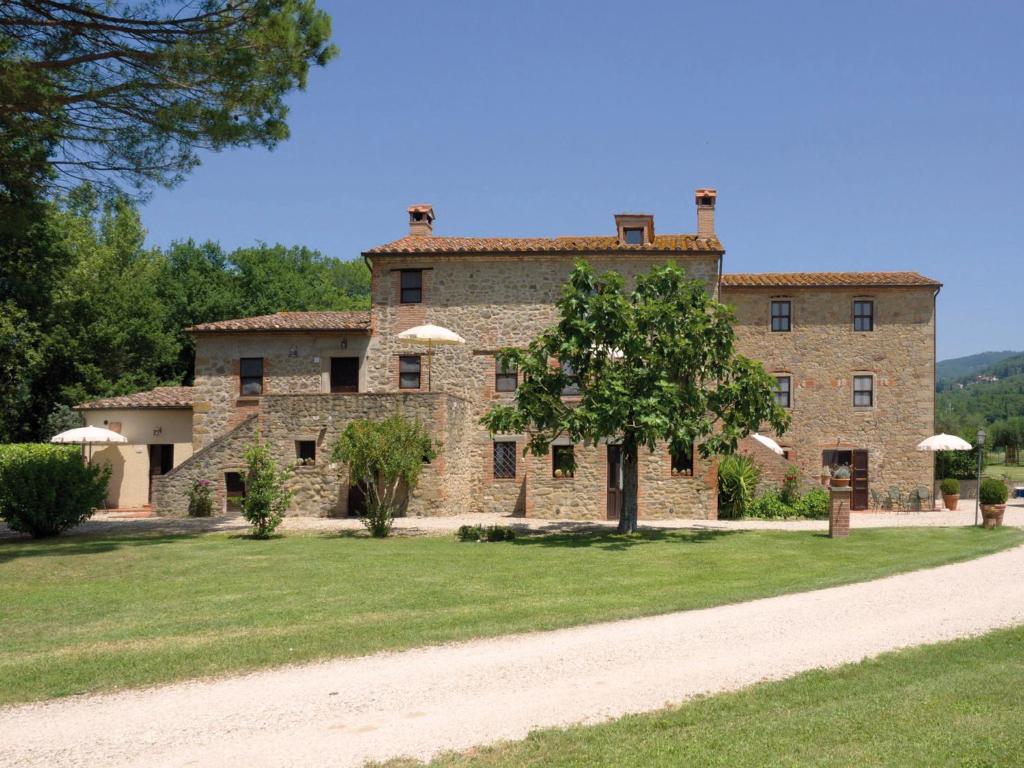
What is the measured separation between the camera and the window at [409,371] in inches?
1080

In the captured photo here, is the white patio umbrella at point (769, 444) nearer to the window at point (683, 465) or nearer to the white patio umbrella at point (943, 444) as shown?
the window at point (683, 465)

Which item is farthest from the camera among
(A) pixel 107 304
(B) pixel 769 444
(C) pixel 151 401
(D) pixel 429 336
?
(A) pixel 107 304

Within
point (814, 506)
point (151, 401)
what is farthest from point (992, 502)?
point (151, 401)

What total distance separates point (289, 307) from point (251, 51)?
96.9ft

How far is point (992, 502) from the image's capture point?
21562 mm

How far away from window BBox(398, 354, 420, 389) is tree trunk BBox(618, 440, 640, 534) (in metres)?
9.38

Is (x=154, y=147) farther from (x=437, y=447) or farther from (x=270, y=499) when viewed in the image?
(x=437, y=447)

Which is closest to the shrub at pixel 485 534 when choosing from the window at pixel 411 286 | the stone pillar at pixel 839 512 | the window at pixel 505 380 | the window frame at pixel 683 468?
the window frame at pixel 683 468

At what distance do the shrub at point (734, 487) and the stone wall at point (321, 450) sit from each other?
814 centimetres

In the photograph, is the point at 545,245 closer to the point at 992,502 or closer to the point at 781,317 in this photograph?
the point at 781,317

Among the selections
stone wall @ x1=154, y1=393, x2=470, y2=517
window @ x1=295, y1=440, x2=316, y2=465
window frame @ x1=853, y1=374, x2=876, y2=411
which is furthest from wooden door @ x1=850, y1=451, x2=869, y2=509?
window @ x1=295, y1=440, x2=316, y2=465

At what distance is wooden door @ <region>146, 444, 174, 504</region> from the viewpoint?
2909 cm

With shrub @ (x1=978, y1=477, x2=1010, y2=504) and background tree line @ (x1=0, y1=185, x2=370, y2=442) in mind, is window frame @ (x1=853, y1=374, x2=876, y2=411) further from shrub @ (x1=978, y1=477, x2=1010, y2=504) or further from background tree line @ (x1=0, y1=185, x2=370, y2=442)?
background tree line @ (x1=0, y1=185, x2=370, y2=442)

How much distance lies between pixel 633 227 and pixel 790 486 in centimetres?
1007
